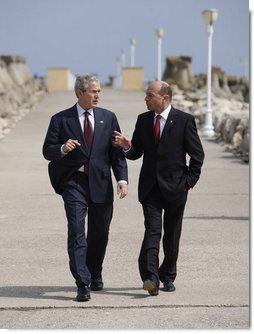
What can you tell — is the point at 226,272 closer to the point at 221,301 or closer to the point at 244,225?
the point at 221,301

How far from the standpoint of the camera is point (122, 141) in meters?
7.70

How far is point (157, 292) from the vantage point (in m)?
7.77

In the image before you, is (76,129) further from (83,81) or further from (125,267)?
(125,267)

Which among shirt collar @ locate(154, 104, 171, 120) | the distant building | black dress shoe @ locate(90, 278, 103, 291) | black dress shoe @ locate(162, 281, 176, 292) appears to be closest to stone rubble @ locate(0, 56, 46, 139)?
the distant building

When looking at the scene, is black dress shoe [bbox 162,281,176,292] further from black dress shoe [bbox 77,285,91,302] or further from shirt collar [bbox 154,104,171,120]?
shirt collar [bbox 154,104,171,120]

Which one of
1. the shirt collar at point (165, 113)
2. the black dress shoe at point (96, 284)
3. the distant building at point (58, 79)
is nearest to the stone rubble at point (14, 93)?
the distant building at point (58, 79)

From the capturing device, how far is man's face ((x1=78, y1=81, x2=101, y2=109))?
25.0 ft

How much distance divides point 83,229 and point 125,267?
1345mm

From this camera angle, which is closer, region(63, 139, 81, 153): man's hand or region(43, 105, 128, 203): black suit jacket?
region(63, 139, 81, 153): man's hand

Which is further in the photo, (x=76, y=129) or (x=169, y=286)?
(x=169, y=286)

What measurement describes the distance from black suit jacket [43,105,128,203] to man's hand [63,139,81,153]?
0.32 feet

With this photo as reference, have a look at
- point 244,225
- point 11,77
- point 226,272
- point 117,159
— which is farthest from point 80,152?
point 11,77

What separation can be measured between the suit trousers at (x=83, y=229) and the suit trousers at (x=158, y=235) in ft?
0.99

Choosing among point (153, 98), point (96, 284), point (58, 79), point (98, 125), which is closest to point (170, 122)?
point (153, 98)
